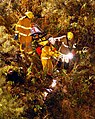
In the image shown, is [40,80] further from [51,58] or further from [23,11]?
[23,11]

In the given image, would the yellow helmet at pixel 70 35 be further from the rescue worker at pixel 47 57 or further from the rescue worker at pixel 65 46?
the rescue worker at pixel 47 57

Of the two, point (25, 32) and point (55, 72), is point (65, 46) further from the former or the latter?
point (25, 32)

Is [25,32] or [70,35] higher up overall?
[25,32]

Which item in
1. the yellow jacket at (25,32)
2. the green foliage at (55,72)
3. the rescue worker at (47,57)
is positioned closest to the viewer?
the green foliage at (55,72)

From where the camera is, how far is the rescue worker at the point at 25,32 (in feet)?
22.2

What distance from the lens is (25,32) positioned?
6805 mm

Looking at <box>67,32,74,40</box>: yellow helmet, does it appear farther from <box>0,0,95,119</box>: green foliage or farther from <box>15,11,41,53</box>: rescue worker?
<box>15,11,41,53</box>: rescue worker

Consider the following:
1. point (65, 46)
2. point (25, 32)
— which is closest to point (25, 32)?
point (25, 32)

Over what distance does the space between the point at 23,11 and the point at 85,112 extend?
279cm

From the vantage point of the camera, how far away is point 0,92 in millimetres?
5570

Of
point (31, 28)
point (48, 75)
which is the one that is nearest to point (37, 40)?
point (31, 28)

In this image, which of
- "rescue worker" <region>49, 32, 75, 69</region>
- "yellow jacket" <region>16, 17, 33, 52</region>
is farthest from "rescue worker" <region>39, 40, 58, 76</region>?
"yellow jacket" <region>16, 17, 33, 52</region>

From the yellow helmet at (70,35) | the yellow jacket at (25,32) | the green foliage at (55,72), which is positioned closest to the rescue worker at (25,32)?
the yellow jacket at (25,32)

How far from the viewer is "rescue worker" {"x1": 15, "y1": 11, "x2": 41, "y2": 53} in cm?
678
